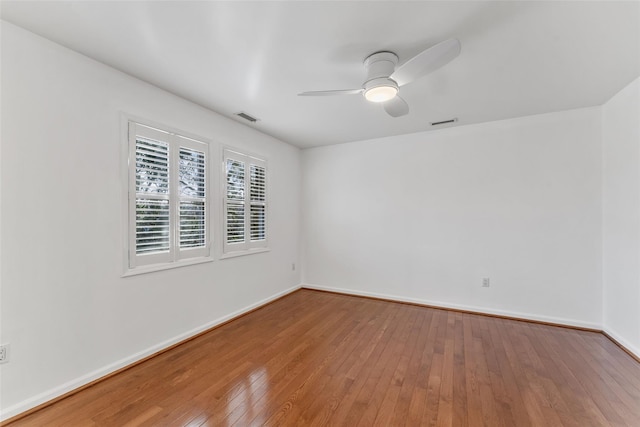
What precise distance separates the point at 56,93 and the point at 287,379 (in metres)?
2.75

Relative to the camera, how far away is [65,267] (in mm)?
1932

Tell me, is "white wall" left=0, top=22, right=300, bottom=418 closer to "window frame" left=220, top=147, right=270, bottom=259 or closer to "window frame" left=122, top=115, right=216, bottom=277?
"window frame" left=122, top=115, right=216, bottom=277

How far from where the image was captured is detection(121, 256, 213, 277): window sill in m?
2.31

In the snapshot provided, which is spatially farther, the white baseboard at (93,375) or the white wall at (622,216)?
the white wall at (622,216)

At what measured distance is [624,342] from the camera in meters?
2.58

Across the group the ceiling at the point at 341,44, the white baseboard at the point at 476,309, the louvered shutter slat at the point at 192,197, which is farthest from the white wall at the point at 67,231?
the white baseboard at the point at 476,309

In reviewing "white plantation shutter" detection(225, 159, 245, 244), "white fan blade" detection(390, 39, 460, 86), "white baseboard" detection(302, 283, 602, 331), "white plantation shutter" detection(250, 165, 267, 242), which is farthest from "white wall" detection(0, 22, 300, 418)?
"white baseboard" detection(302, 283, 602, 331)

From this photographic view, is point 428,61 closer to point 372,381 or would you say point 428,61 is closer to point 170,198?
point 372,381

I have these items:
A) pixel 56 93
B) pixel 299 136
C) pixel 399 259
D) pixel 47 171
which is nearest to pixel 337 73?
pixel 299 136

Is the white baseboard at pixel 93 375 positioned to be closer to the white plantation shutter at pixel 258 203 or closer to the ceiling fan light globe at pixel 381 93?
the white plantation shutter at pixel 258 203

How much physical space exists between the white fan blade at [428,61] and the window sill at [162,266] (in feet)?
8.55

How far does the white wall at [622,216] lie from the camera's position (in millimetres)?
2461

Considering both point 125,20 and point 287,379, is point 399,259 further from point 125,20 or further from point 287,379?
point 125,20

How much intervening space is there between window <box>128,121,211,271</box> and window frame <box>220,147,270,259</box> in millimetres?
241
